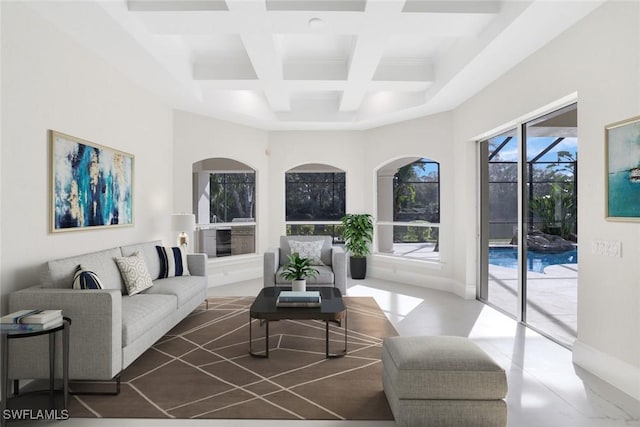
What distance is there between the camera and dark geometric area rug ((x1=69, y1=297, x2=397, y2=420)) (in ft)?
8.40

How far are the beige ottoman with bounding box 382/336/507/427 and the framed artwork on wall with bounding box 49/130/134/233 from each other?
125 inches

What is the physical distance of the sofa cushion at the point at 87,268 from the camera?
299cm

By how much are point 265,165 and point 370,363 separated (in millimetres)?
4940

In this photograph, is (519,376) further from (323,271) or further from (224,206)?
(224,206)

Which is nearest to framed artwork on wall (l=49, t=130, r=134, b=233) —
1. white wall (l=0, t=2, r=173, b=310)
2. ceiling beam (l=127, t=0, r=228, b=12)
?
white wall (l=0, t=2, r=173, b=310)

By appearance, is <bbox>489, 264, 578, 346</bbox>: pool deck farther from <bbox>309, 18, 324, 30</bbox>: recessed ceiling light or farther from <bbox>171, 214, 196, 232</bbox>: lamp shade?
<bbox>171, 214, 196, 232</bbox>: lamp shade

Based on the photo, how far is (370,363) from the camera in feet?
10.9

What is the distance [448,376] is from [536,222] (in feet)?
8.73

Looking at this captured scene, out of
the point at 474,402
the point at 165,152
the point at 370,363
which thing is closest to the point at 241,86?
the point at 165,152

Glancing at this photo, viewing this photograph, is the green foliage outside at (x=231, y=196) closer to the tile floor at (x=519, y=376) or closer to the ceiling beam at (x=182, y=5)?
the tile floor at (x=519, y=376)

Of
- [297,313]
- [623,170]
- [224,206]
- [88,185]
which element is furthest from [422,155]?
[88,185]

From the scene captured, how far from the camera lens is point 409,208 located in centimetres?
694
